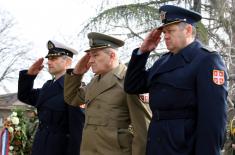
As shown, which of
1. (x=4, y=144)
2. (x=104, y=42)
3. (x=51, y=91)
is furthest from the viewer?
(x=4, y=144)

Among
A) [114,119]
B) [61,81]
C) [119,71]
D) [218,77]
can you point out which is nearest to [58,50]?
[61,81]

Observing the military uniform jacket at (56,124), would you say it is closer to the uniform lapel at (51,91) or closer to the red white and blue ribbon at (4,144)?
the uniform lapel at (51,91)

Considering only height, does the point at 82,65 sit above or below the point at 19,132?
above

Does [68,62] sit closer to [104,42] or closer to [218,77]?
[104,42]

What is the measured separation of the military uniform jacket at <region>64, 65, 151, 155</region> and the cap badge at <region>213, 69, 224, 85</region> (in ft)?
3.06

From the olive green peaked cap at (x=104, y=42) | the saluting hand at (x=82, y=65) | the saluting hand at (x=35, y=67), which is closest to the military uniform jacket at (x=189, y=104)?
the olive green peaked cap at (x=104, y=42)

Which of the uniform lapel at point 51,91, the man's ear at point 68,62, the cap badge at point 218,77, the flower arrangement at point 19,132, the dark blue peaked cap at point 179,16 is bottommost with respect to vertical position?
the flower arrangement at point 19,132

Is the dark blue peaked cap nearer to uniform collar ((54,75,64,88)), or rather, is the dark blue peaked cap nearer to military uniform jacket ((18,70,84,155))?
military uniform jacket ((18,70,84,155))

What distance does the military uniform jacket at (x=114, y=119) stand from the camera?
3.76m

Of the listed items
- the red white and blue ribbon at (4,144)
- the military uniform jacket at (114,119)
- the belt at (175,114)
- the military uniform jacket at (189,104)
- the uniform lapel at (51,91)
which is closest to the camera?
the military uniform jacket at (189,104)

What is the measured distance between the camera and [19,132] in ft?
25.3

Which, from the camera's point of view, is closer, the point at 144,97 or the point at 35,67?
the point at 144,97

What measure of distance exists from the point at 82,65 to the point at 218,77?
170 cm

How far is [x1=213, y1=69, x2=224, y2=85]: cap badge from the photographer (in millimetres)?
2986
